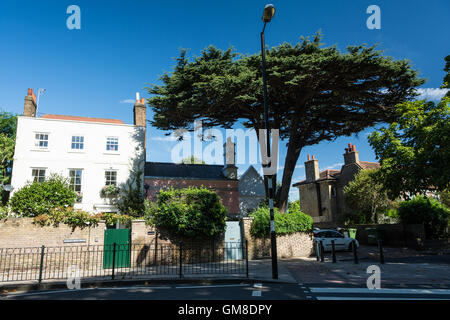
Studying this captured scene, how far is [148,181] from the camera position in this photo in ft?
80.9

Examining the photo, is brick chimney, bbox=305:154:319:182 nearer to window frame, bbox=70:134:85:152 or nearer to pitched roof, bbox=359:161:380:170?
pitched roof, bbox=359:161:380:170

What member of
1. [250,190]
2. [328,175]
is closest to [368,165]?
[328,175]

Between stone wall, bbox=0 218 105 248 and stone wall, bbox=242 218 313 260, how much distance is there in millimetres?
7966

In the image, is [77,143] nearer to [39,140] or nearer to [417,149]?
[39,140]

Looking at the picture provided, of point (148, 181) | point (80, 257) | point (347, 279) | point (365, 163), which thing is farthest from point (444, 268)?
point (365, 163)

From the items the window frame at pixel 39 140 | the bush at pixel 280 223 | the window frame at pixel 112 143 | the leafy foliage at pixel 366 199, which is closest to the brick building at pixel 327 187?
the leafy foliage at pixel 366 199

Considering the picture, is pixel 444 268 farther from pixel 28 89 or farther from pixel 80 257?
pixel 28 89

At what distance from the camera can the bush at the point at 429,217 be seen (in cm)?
2388

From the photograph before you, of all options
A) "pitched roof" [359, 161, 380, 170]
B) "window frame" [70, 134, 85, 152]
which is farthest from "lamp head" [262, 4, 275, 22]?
"pitched roof" [359, 161, 380, 170]

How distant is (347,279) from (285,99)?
12.7 meters

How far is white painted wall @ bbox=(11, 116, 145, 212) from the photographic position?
857 inches

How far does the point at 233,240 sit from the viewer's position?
1770 centimetres

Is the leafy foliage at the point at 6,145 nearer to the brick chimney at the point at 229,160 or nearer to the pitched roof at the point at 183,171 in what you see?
the pitched roof at the point at 183,171

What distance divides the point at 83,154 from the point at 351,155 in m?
28.3
